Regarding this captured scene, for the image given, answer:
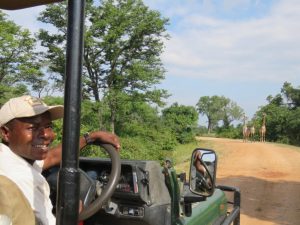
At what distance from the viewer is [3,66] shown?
832 inches

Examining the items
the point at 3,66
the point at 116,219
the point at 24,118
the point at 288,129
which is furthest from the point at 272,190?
the point at 288,129

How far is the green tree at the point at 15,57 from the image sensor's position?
804 inches

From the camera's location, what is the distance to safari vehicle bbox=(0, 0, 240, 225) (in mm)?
1233

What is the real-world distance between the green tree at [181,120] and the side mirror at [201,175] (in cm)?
2514

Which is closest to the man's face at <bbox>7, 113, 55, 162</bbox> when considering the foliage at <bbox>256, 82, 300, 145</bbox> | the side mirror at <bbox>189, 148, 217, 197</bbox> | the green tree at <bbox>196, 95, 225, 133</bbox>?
the side mirror at <bbox>189, 148, 217, 197</bbox>

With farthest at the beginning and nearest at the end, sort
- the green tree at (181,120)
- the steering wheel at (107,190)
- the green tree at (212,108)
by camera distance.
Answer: the green tree at (212,108) < the green tree at (181,120) < the steering wheel at (107,190)

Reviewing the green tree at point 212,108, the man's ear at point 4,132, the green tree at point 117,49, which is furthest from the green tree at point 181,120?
the green tree at point 212,108

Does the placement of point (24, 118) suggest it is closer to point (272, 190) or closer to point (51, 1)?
point (51, 1)

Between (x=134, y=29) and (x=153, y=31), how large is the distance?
131 cm

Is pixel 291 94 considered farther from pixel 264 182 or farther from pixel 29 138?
pixel 29 138

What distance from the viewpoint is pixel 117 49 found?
89.7ft

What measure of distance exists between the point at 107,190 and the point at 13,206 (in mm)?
698

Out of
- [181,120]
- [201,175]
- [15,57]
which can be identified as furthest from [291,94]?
[201,175]

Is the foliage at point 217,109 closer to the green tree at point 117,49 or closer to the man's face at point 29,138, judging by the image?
the green tree at point 117,49
